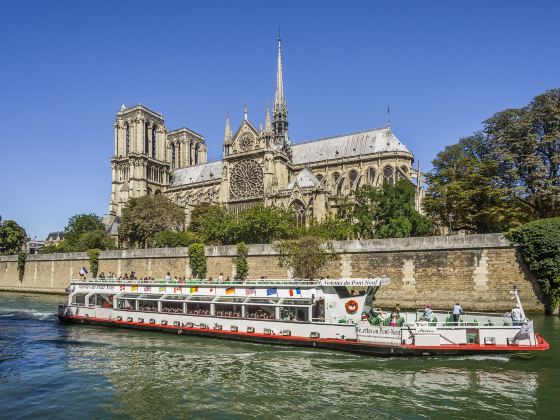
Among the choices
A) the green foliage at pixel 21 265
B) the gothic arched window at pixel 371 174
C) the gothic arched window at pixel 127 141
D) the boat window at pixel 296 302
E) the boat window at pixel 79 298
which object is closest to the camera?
the boat window at pixel 296 302

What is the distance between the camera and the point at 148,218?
6209 cm

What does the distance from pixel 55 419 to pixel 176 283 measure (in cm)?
1494

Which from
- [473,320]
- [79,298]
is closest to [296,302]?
[473,320]

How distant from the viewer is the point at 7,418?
12414mm

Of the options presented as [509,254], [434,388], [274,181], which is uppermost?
[274,181]

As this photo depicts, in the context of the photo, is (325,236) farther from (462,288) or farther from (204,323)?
A: (204,323)

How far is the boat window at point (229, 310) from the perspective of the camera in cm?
2388

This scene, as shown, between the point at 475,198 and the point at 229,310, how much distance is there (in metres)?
24.5

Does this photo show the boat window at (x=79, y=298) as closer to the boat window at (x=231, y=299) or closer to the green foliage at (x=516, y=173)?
the boat window at (x=231, y=299)

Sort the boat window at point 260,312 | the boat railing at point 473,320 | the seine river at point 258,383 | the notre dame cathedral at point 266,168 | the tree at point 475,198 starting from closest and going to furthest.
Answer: the seine river at point 258,383, the boat railing at point 473,320, the boat window at point 260,312, the tree at point 475,198, the notre dame cathedral at point 266,168

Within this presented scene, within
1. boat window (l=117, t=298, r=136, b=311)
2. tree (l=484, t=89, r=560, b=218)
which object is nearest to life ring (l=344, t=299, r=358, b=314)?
boat window (l=117, t=298, r=136, b=311)

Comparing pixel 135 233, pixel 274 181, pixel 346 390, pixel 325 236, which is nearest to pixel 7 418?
pixel 346 390

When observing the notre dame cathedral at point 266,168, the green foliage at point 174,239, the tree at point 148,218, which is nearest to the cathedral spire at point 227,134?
the notre dame cathedral at point 266,168

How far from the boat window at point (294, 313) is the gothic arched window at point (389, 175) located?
5253 centimetres
